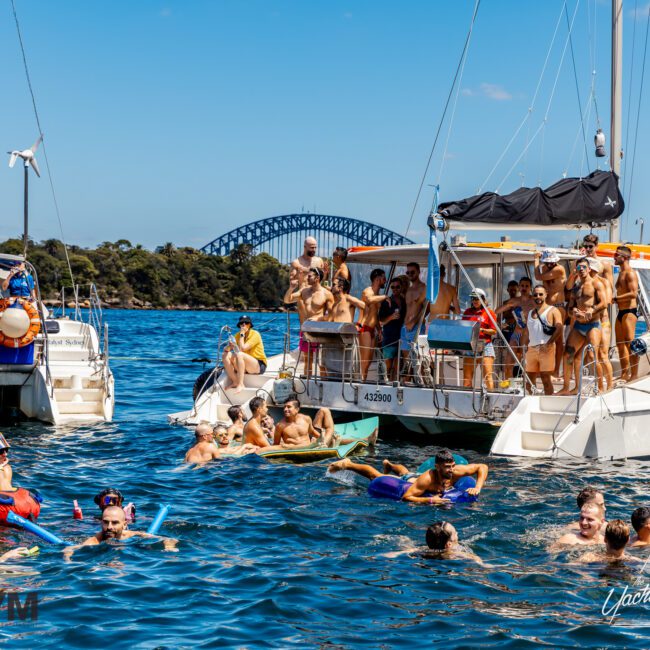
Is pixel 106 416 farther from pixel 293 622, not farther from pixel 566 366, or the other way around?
pixel 293 622

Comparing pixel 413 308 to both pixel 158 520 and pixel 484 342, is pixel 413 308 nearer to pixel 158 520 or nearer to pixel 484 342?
pixel 484 342

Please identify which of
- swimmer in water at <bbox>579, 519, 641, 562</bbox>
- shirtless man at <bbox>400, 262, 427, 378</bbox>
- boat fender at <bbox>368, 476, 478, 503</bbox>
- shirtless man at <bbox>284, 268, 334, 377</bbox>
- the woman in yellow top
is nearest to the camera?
swimmer in water at <bbox>579, 519, 641, 562</bbox>

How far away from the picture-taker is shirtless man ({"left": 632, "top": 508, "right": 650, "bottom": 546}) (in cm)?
979

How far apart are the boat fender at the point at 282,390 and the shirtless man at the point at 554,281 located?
4.44m

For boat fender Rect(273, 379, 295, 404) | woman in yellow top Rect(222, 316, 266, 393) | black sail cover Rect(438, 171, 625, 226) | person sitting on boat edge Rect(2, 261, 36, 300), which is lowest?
boat fender Rect(273, 379, 295, 404)

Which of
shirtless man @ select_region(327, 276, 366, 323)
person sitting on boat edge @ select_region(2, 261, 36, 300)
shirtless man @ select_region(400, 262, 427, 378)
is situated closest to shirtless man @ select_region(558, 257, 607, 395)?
shirtless man @ select_region(400, 262, 427, 378)

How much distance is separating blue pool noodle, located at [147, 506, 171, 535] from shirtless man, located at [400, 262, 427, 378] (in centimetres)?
626

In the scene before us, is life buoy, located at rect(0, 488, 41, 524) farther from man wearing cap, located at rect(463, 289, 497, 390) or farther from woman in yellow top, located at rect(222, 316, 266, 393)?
man wearing cap, located at rect(463, 289, 497, 390)

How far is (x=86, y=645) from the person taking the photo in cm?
742

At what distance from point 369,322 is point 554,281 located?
3.13 meters

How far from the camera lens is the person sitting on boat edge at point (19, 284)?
18.2 meters

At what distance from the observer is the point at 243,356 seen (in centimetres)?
1756

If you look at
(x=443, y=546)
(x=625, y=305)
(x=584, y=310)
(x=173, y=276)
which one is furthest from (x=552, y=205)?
(x=173, y=276)

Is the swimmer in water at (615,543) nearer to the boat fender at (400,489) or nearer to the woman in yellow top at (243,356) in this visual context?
the boat fender at (400,489)
